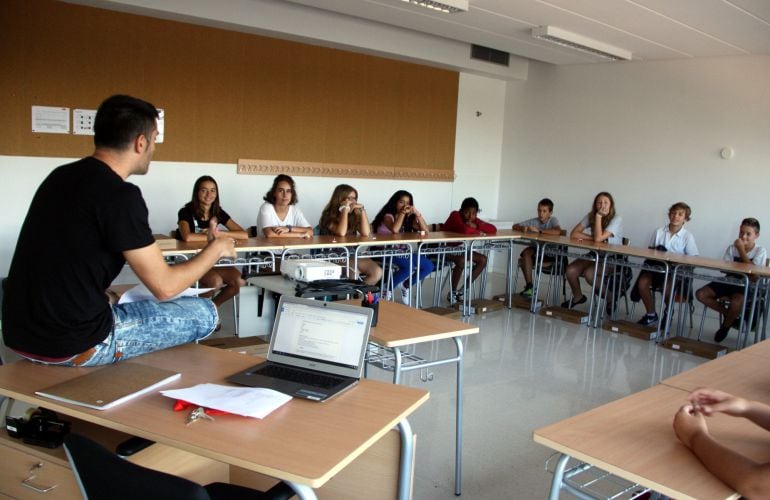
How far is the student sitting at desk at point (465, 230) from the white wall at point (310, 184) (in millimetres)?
1311

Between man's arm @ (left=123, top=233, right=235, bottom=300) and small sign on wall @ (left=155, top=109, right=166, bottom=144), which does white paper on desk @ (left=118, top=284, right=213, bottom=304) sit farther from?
small sign on wall @ (left=155, top=109, right=166, bottom=144)

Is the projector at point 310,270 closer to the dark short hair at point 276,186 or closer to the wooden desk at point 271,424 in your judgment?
the wooden desk at point 271,424

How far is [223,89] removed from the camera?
19.8 ft

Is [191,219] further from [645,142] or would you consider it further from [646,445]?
[645,142]

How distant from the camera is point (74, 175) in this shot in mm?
1767

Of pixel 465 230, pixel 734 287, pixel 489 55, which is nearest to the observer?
pixel 734 287

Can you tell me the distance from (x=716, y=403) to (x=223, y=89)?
5.34m

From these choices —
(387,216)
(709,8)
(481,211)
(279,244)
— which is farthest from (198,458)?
(481,211)

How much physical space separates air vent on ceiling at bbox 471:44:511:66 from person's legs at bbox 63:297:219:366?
6.15 m

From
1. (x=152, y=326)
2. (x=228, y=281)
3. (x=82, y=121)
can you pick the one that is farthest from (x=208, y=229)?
(x=152, y=326)

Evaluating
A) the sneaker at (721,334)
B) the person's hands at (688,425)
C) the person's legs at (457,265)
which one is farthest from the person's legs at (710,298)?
the person's hands at (688,425)

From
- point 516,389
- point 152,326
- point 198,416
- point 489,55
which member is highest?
point 489,55

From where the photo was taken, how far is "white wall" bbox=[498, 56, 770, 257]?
20.9 feet

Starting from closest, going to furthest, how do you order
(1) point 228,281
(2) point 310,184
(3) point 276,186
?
(1) point 228,281 → (3) point 276,186 → (2) point 310,184
